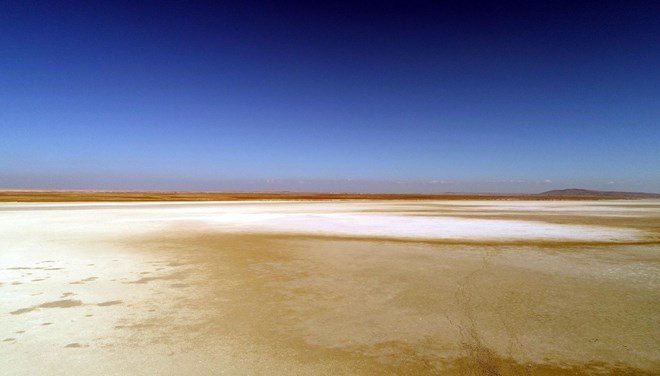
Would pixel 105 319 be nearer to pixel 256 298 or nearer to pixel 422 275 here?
pixel 256 298

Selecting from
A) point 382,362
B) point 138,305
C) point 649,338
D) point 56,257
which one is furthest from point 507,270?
point 56,257

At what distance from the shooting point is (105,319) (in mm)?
5316

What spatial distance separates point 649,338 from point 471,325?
2.23m

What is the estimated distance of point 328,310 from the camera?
18.9ft

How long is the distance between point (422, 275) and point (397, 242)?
4.70 m

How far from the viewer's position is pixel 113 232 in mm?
14891

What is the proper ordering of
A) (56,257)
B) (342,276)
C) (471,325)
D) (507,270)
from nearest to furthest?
(471,325) → (342,276) → (507,270) → (56,257)

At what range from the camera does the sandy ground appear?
4.11 m

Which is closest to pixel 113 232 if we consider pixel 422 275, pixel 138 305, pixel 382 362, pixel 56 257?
pixel 56 257

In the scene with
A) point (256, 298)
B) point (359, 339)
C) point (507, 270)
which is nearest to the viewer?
point (359, 339)

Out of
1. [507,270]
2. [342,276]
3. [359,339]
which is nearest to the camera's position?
[359,339]

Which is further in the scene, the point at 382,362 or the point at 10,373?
the point at 382,362

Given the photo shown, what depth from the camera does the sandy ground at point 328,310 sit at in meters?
4.11

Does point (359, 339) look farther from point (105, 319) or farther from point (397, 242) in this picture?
point (397, 242)
